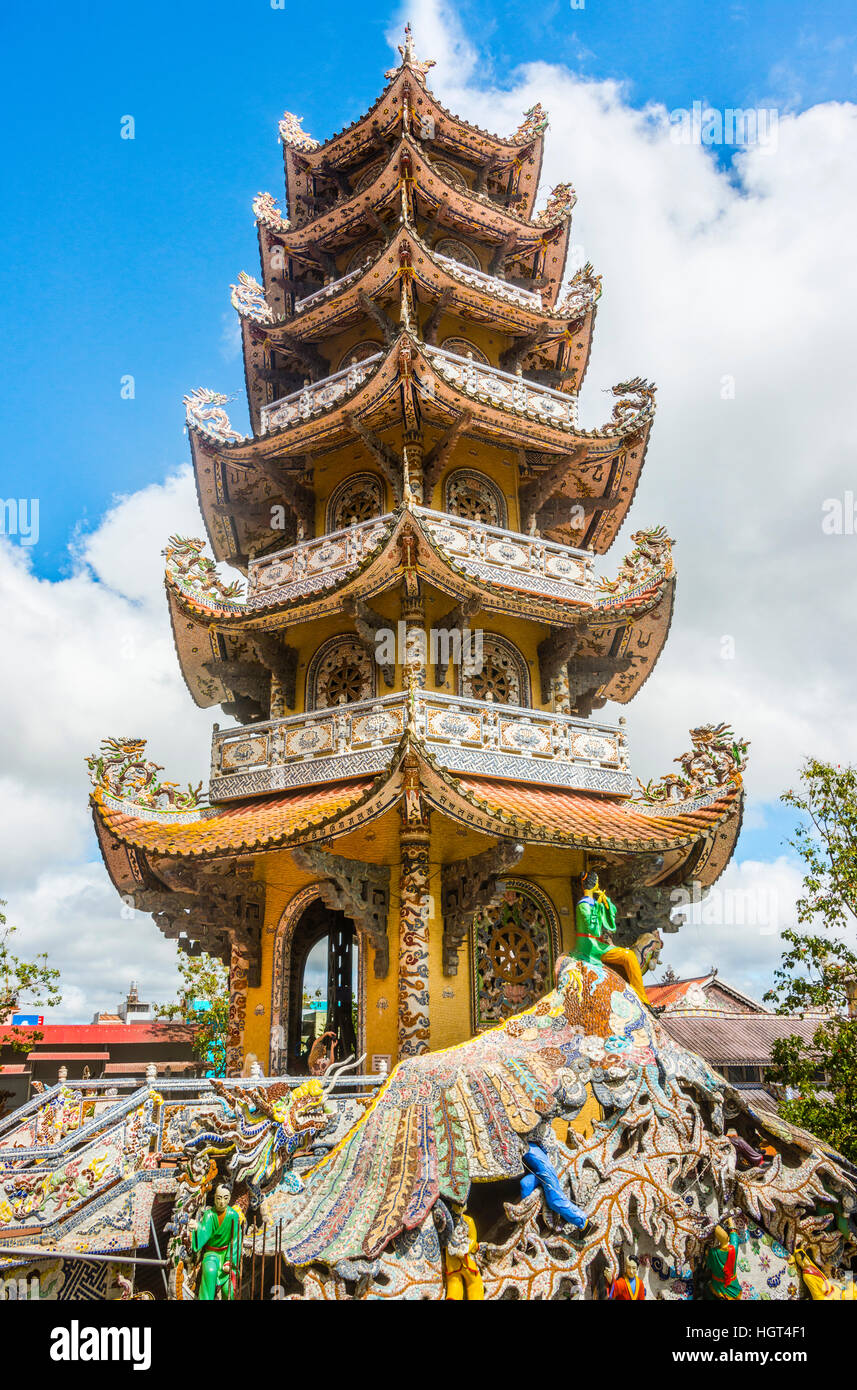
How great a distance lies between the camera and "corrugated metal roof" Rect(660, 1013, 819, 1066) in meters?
21.7

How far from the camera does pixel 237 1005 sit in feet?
42.7

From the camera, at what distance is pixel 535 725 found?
40.5 feet

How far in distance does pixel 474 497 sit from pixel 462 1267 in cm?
1167

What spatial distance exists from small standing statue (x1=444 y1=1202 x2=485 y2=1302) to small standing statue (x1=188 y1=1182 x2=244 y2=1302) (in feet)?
5.05

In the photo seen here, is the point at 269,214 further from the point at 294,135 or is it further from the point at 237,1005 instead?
Answer: the point at 237,1005

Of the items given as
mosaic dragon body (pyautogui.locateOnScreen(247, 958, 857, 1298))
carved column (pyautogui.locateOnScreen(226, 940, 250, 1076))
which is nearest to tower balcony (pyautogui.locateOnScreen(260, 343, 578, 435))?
carved column (pyautogui.locateOnScreen(226, 940, 250, 1076))

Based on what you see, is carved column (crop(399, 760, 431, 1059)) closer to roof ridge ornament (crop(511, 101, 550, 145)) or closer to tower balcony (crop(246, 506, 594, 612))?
tower balcony (crop(246, 506, 594, 612))

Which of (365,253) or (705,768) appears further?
(365,253)

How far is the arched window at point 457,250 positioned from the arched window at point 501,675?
308 inches

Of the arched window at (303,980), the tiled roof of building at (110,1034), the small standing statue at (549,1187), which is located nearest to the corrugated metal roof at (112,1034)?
the tiled roof of building at (110,1034)

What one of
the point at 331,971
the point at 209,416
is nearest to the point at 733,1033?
the point at 331,971

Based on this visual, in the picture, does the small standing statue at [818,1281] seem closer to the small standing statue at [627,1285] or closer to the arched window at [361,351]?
the small standing statue at [627,1285]

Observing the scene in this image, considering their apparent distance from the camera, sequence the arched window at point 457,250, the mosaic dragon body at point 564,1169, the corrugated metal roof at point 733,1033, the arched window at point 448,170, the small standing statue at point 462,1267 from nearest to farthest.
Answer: the small standing statue at point 462,1267
the mosaic dragon body at point 564,1169
the arched window at point 457,250
the arched window at point 448,170
the corrugated metal roof at point 733,1033

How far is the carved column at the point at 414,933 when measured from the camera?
10.3 meters
